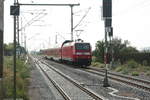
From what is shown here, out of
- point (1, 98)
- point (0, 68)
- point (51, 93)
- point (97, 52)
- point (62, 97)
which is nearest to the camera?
point (1, 98)

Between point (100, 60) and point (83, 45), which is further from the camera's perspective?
point (100, 60)

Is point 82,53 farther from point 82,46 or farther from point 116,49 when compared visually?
point 116,49

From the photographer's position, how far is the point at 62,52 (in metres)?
59.7

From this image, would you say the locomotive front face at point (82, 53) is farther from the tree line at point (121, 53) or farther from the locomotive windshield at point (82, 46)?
the tree line at point (121, 53)

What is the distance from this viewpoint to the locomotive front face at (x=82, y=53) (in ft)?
158

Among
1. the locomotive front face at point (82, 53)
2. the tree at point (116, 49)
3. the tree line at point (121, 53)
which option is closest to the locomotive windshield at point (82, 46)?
the locomotive front face at point (82, 53)

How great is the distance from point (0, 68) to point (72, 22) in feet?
124

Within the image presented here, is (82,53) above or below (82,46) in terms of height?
below

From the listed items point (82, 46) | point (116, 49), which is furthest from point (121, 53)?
point (82, 46)

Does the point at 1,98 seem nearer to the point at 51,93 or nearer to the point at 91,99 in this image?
the point at 91,99

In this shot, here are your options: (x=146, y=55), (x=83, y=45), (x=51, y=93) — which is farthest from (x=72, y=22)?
(x=51, y=93)

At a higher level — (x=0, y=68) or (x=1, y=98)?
(x=0, y=68)

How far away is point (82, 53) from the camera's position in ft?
159

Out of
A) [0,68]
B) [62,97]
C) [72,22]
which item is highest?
[72,22]
